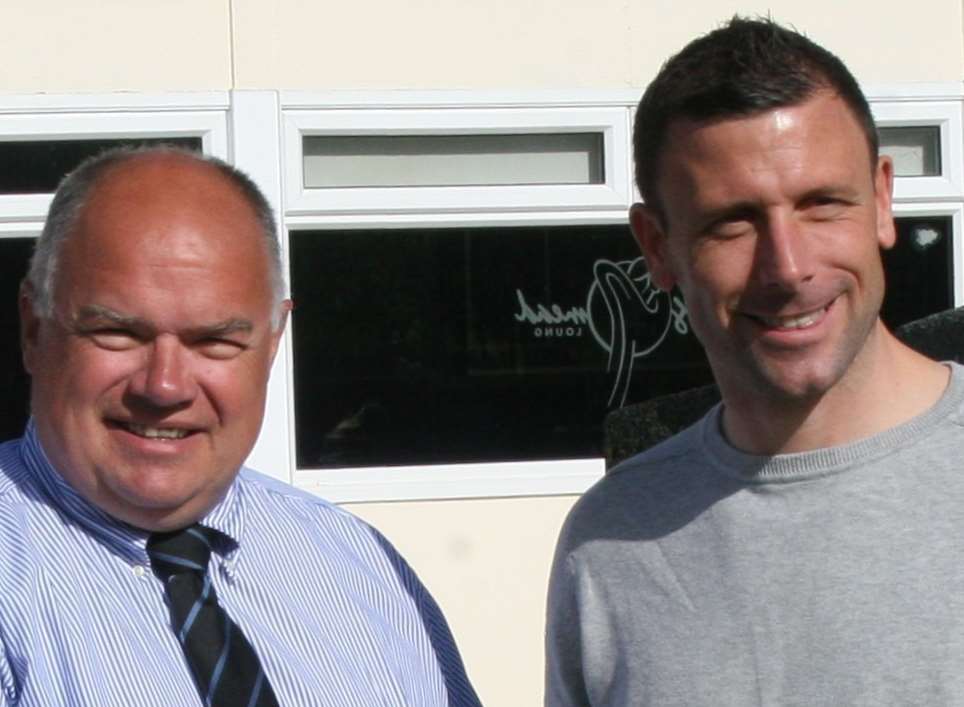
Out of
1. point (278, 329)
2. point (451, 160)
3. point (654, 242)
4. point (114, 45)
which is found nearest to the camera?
point (654, 242)

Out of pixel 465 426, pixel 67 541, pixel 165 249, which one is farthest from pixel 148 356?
pixel 465 426

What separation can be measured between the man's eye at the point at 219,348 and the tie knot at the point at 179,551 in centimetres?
28

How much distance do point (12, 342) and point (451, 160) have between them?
69.4 inches

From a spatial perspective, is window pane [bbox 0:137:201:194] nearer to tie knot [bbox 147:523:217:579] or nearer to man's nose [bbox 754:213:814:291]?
tie knot [bbox 147:523:217:579]

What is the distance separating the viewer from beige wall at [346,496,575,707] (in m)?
5.64

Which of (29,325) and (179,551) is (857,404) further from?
(29,325)

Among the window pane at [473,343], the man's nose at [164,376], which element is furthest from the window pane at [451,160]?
the man's nose at [164,376]

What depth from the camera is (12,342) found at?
5.52 m

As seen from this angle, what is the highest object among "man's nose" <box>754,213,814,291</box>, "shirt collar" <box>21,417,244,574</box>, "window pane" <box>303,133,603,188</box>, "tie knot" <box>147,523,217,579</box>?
"window pane" <box>303,133,603,188</box>

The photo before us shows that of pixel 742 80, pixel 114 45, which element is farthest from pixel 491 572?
pixel 742 80

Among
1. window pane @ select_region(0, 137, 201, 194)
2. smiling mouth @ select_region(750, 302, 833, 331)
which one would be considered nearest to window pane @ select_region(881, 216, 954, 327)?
window pane @ select_region(0, 137, 201, 194)

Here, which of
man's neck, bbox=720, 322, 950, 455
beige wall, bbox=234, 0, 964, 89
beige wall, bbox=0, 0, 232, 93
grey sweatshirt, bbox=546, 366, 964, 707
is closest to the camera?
grey sweatshirt, bbox=546, 366, 964, 707

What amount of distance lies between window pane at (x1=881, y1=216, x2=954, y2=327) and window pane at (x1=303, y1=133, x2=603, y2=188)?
1267 millimetres

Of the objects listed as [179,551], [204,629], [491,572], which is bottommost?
[491,572]
